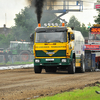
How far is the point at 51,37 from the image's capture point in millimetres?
18906

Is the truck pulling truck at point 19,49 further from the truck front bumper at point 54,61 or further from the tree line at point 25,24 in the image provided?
the truck front bumper at point 54,61

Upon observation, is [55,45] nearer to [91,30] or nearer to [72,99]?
[72,99]

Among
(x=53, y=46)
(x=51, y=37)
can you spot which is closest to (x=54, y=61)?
(x=53, y=46)

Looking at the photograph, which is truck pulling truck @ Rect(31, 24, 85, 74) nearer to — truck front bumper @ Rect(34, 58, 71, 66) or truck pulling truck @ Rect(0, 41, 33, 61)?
truck front bumper @ Rect(34, 58, 71, 66)

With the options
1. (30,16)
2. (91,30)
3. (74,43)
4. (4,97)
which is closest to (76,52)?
(74,43)

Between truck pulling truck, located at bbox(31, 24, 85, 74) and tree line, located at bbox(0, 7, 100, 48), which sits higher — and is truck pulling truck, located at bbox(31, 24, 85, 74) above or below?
below

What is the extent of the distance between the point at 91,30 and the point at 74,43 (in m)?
16.0

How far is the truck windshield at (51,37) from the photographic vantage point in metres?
18.8

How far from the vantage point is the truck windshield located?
739 inches

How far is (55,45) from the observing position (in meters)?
18.7

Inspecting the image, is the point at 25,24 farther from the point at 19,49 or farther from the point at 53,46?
the point at 53,46

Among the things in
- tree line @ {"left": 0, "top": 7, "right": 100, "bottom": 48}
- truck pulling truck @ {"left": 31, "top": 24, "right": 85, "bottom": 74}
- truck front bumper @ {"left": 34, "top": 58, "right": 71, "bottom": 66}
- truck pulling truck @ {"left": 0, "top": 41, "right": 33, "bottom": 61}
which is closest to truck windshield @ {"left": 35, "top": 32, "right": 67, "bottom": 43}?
truck pulling truck @ {"left": 31, "top": 24, "right": 85, "bottom": 74}

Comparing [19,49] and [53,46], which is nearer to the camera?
[53,46]

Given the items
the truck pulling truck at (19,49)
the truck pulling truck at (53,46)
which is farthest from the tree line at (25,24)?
the truck pulling truck at (53,46)
